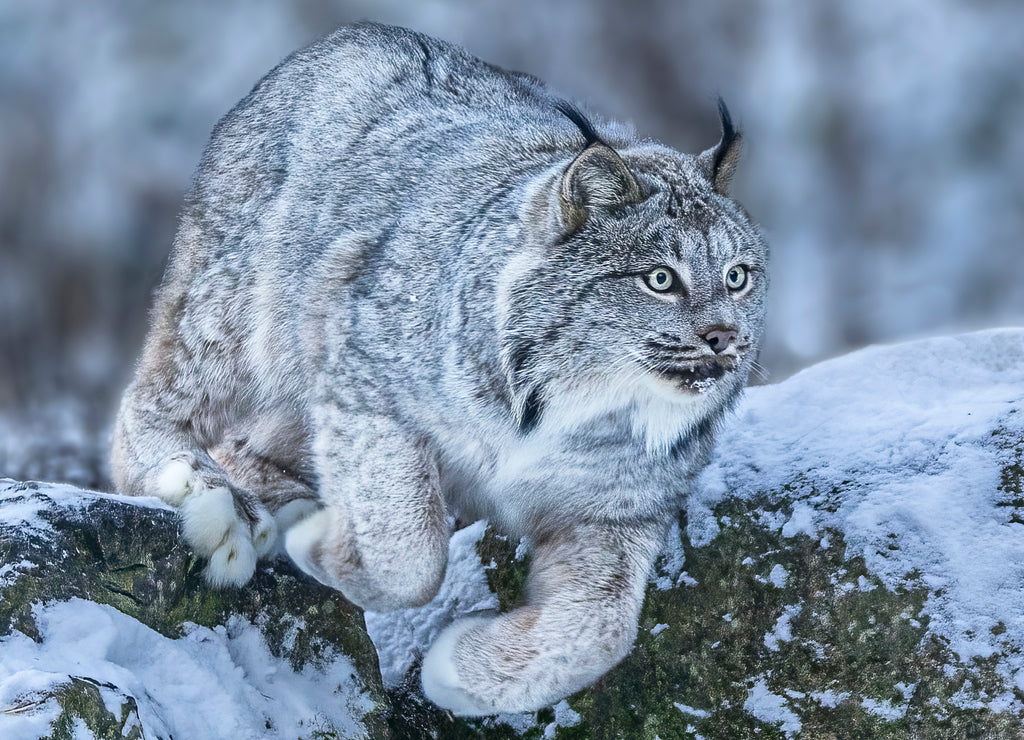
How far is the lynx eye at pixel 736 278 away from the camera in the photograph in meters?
2.45

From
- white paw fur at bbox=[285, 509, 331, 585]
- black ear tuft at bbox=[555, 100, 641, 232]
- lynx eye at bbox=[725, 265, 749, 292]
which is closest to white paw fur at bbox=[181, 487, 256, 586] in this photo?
white paw fur at bbox=[285, 509, 331, 585]

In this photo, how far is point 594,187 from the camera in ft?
8.05

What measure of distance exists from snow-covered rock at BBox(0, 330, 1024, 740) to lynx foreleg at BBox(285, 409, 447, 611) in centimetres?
9

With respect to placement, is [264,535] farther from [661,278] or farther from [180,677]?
[661,278]

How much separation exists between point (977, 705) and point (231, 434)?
2209 millimetres

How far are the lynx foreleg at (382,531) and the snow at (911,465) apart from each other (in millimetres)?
693

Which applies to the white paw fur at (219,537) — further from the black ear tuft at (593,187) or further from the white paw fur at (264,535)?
the black ear tuft at (593,187)

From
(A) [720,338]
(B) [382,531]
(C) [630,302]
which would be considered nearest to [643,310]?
(C) [630,302]

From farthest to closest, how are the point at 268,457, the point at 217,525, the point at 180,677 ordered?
the point at 268,457 < the point at 217,525 < the point at 180,677

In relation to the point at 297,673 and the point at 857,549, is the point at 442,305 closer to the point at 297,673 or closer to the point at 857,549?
the point at 297,673

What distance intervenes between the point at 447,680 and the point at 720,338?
1035mm

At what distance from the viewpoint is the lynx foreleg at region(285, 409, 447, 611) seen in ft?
8.77

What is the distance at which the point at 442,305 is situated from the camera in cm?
268

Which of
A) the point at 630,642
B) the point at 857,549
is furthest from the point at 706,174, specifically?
the point at 630,642
